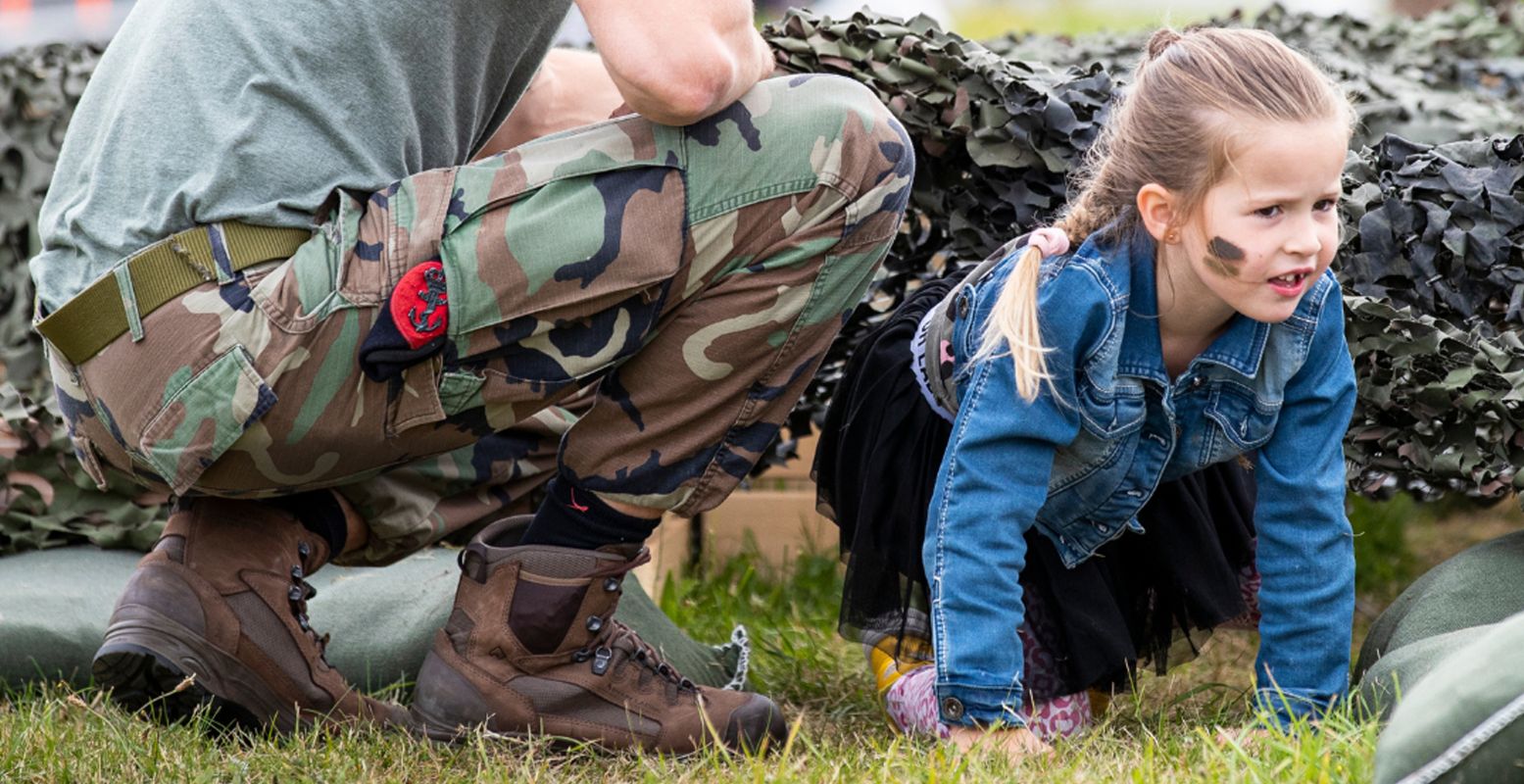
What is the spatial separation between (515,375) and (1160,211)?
88 cm

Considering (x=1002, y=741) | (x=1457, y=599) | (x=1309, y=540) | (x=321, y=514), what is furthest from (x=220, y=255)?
(x=1457, y=599)

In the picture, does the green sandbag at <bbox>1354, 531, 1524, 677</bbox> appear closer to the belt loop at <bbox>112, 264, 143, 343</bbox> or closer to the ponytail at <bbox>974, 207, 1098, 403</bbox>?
the ponytail at <bbox>974, 207, 1098, 403</bbox>

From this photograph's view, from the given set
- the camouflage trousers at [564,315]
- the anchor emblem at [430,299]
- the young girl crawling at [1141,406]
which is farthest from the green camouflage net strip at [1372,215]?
the anchor emblem at [430,299]

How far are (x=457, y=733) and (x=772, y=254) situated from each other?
2.52ft

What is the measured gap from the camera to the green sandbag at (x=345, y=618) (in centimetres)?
249

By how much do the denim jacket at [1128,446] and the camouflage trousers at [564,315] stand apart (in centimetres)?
26

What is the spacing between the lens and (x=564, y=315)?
1.99 m

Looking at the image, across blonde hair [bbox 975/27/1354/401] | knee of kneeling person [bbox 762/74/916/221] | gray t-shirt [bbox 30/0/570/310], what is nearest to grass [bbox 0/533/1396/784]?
blonde hair [bbox 975/27/1354/401]

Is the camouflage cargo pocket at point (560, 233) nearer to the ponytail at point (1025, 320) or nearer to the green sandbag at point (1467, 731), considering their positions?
the ponytail at point (1025, 320)

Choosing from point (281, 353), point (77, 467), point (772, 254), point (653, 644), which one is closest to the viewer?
point (281, 353)

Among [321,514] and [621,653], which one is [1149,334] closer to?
[621,653]

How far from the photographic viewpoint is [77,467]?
288 cm

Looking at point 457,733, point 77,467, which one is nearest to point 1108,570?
Answer: point 457,733

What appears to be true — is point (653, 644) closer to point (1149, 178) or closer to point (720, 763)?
point (720, 763)
